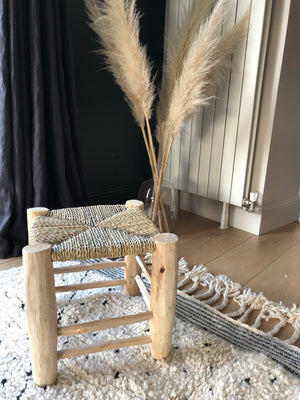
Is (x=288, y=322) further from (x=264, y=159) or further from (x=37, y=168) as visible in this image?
(x=37, y=168)

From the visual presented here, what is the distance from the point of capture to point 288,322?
3.39 ft

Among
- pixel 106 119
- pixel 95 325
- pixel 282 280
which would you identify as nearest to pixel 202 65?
pixel 106 119

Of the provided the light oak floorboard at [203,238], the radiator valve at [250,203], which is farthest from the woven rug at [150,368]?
the radiator valve at [250,203]

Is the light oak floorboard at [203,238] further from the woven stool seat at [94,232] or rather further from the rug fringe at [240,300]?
the woven stool seat at [94,232]

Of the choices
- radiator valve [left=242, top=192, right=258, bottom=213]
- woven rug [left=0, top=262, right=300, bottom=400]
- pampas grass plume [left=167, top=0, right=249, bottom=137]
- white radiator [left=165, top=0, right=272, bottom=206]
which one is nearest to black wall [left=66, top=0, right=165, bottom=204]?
white radiator [left=165, top=0, right=272, bottom=206]

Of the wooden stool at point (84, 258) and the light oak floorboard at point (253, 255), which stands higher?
the wooden stool at point (84, 258)

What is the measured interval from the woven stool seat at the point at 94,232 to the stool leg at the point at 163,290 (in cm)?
3

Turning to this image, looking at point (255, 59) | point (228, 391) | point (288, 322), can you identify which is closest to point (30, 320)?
point (228, 391)

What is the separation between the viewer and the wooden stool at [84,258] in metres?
0.70

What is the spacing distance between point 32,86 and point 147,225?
849 mm

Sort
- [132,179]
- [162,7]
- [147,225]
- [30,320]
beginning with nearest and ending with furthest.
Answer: [30,320]
[147,225]
[162,7]
[132,179]

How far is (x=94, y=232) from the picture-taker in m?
0.83

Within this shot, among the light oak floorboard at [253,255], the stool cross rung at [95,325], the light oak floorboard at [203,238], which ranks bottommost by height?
the light oak floorboard at [203,238]

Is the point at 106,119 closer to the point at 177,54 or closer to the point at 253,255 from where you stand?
the point at 177,54
